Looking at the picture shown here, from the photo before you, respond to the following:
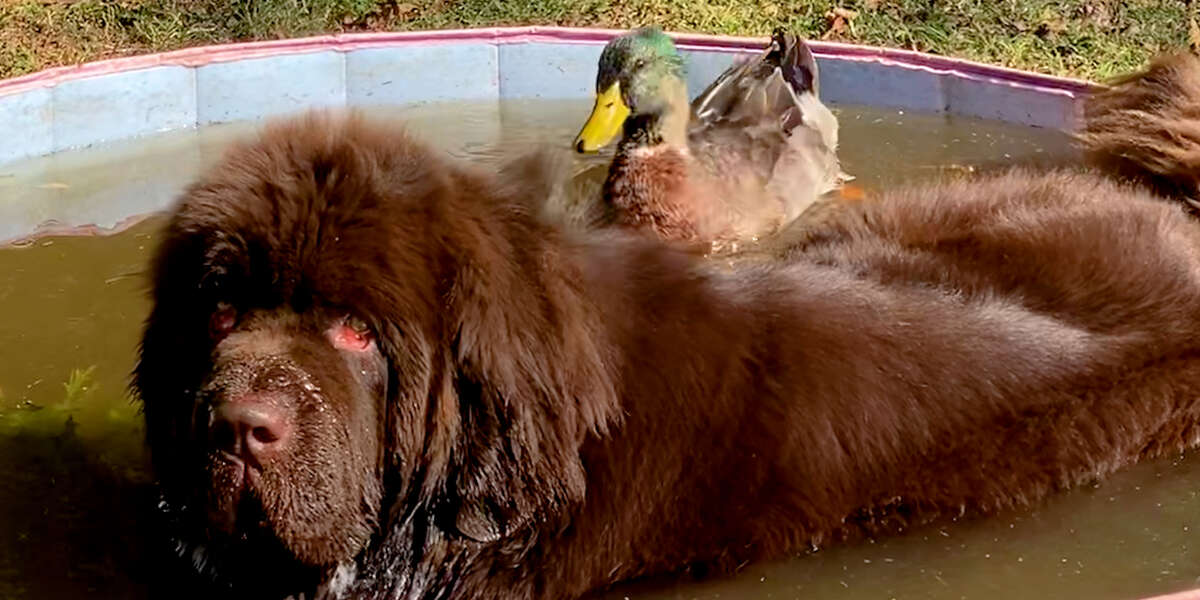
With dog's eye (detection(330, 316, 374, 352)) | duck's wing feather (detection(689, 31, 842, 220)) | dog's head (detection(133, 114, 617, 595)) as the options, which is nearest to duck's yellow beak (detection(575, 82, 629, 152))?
duck's wing feather (detection(689, 31, 842, 220))

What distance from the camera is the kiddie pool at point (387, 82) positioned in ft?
19.5

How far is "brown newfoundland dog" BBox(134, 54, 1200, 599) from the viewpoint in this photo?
278 cm

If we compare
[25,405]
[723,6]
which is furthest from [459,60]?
[25,405]

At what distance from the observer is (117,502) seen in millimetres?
3684

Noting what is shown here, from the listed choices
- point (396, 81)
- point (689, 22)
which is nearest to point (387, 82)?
point (396, 81)

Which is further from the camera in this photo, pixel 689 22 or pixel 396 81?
pixel 689 22

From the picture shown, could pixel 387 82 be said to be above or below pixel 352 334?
below

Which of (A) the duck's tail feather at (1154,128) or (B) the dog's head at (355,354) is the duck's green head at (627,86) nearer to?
Answer: (A) the duck's tail feather at (1154,128)

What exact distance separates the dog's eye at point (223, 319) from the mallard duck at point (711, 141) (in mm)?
2442

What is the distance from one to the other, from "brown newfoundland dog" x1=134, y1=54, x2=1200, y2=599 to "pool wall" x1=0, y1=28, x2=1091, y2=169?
9.03 ft

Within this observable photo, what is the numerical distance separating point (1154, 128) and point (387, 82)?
10.6 ft

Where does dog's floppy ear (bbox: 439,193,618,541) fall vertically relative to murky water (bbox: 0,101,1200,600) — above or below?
above

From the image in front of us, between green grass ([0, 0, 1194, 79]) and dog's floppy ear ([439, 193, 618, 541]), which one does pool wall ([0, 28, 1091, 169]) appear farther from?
dog's floppy ear ([439, 193, 618, 541])

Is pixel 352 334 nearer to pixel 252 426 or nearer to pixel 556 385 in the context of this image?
pixel 252 426
